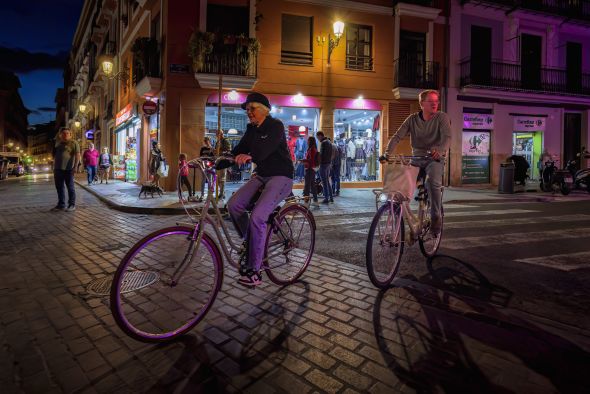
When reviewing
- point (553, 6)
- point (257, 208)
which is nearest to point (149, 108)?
point (257, 208)

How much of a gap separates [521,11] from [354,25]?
9.43 m

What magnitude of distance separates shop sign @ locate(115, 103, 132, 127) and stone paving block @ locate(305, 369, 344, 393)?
21.8 m

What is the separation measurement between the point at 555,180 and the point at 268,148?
16.3 meters

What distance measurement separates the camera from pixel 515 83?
21.0 m

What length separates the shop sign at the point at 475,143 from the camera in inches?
806

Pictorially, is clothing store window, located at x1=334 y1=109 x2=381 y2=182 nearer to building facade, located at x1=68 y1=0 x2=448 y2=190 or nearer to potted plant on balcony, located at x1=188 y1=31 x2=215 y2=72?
building facade, located at x1=68 y1=0 x2=448 y2=190

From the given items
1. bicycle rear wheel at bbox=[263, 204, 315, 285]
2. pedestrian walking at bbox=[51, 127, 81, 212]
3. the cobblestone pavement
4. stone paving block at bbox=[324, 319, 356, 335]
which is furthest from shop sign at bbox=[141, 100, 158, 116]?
stone paving block at bbox=[324, 319, 356, 335]

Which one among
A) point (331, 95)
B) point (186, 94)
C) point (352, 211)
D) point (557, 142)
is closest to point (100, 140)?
point (186, 94)

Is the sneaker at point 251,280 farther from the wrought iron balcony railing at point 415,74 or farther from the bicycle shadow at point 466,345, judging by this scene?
the wrought iron balcony railing at point 415,74

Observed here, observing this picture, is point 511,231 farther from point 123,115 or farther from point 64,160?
point 123,115

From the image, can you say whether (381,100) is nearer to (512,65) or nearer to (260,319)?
(512,65)

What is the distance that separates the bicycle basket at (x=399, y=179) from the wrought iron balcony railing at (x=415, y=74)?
15138 mm

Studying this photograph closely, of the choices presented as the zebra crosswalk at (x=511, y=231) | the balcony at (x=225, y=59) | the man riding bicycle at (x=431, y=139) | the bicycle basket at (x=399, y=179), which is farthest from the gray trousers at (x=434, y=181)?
the balcony at (x=225, y=59)

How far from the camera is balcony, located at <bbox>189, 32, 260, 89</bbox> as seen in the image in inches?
603
